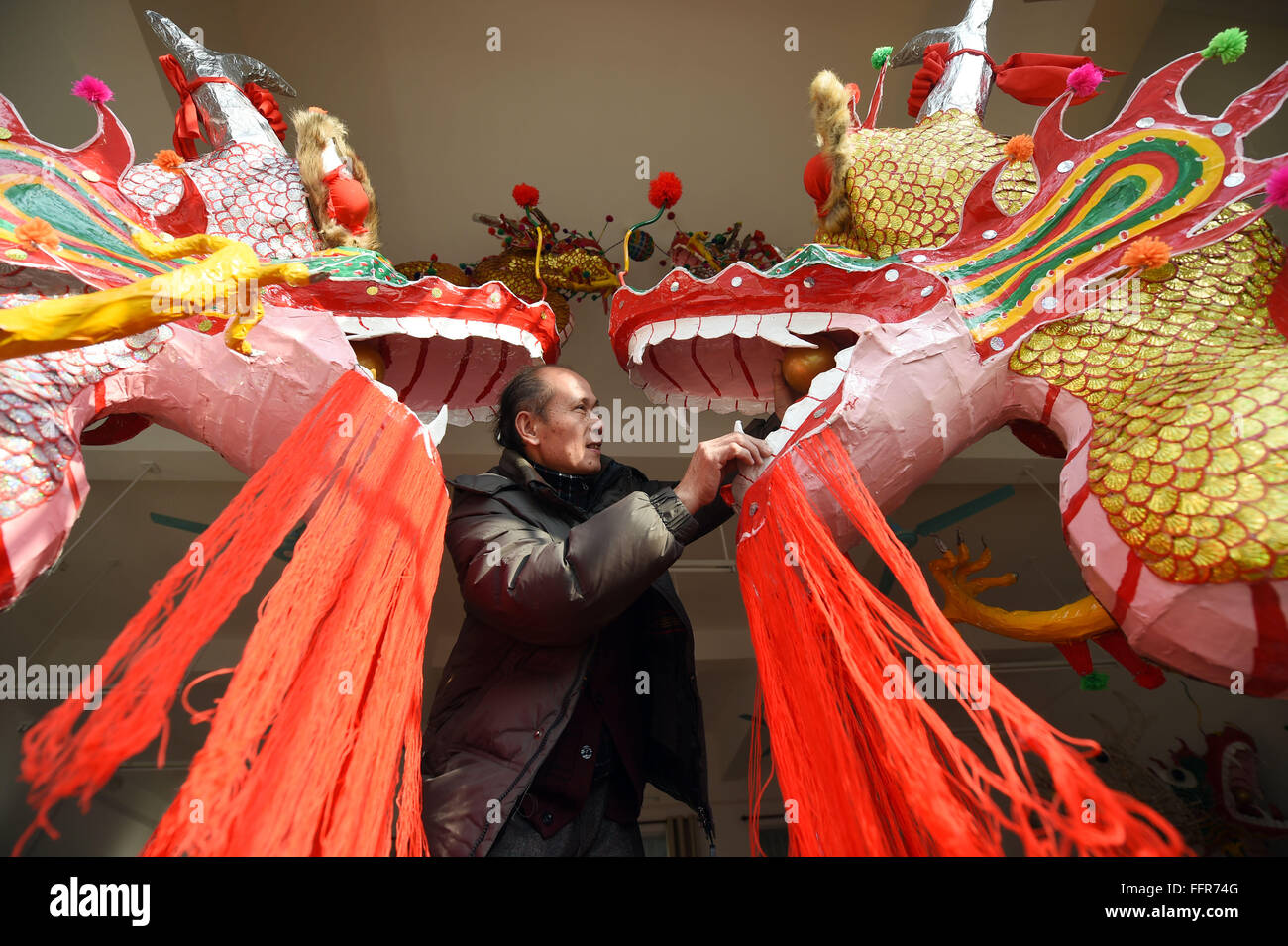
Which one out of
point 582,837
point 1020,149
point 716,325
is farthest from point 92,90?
point 1020,149

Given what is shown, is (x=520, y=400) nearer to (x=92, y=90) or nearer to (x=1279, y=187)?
(x=92, y=90)

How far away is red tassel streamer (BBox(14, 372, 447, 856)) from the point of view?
76cm

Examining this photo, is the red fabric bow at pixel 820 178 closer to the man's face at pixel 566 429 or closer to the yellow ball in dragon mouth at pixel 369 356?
the man's face at pixel 566 429

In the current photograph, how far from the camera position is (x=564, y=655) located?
1.22m

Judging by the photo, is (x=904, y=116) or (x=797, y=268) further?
(x=904, y=116)

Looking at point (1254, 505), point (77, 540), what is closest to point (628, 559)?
point (1254, 505)

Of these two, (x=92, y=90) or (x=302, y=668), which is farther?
(x=92, y=90)

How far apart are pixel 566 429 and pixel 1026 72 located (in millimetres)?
1123

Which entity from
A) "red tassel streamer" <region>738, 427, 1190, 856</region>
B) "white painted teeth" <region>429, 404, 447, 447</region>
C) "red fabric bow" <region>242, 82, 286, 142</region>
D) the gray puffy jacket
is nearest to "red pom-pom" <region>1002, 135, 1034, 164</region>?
"red tassel streamer" <region>738, 427, 1190, 856</region>

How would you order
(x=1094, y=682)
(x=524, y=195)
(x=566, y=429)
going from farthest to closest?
(x=524, y=195) < (x=1094, y=682) < (x=566, y=429)

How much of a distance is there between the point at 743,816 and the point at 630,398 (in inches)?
65.1

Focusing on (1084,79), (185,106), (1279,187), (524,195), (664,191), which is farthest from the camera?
(524,195)

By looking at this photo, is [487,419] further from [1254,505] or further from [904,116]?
[904,116]

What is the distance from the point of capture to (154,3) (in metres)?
1.88
